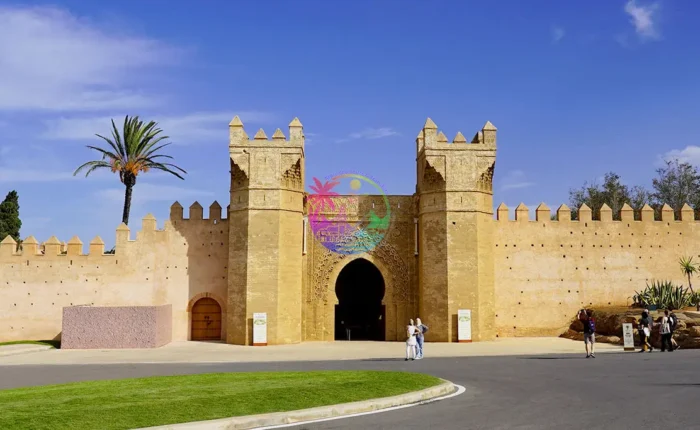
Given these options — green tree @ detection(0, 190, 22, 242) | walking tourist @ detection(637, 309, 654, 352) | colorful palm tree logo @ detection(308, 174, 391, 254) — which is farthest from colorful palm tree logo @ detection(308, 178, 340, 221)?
green tree @ detection(0, 190, 22, 242)

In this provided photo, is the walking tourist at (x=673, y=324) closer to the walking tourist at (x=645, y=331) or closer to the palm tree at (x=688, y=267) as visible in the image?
the walking tourist at (x=645, y=331)

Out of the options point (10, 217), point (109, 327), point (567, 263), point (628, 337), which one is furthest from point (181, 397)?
point (10, 217)

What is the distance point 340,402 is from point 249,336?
15.6 meters

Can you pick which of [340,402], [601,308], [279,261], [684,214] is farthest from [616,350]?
[340,402]

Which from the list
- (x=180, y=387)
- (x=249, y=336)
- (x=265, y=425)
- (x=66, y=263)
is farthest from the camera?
(x=66, y=263)

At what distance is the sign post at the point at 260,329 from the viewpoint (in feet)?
81.0

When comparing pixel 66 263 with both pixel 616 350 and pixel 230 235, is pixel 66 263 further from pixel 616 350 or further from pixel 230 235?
pixel 616 350

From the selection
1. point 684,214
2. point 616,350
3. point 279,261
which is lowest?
point 616,350

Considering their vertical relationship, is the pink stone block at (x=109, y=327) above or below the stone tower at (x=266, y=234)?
below

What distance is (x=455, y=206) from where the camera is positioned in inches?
1023

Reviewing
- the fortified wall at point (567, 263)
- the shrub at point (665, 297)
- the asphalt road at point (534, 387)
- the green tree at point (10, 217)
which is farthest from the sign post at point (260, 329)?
the green tree at point (10, 217)

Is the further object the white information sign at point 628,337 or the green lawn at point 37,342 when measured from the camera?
the green lawn at point 37,342

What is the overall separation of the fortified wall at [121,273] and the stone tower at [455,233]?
855cm

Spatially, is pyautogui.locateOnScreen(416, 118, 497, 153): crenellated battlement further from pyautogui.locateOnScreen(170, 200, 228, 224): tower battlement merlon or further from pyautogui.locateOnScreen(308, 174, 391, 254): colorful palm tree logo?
pyautogui.locateOnScreen(170, 200, 228, 224): tower battlement merlon
